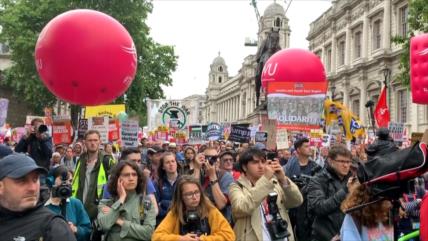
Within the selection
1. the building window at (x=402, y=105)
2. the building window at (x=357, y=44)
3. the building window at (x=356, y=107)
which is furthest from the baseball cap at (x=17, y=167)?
the building window at (x=357, y=44)

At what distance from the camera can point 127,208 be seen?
489 cm

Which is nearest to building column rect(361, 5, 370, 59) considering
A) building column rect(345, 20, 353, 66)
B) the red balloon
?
building column rect(345, 20, 353, 66)

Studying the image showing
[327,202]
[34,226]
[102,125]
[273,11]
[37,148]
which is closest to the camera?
[34,226]

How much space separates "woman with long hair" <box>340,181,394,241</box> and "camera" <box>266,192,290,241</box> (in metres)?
1.40

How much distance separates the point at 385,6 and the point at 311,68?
29393mm

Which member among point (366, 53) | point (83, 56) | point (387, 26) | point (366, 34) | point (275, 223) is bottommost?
point (275, 223)

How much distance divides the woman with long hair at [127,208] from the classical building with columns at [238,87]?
5376cm

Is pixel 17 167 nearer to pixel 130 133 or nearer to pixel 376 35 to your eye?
pixel 130 133

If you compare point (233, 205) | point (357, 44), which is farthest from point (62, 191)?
point (357, 44)

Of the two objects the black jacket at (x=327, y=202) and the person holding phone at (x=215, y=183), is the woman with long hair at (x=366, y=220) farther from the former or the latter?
the person holding phone at (x=215, y=183)

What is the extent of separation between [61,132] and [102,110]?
319 cm

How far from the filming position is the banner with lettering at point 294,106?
10.1 metres

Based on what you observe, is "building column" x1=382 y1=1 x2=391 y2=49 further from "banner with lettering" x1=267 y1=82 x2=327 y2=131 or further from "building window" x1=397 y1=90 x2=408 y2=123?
"banner with lettering" x1=267 y1=82 x2=327 y2=131

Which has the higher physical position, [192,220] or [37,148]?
[37,148]
